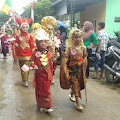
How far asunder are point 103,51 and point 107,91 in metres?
1.66

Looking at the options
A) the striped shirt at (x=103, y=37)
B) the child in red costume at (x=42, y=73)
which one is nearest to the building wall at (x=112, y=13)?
the striped shirt at (x=103, y=37)

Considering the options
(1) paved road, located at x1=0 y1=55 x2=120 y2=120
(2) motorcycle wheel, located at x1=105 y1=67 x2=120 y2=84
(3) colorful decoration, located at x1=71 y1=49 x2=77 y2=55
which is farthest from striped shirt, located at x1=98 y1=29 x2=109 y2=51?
(3) colorful decoration, located at x1=71 y1=49 x2=77 y2=55

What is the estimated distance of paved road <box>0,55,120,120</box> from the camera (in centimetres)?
343

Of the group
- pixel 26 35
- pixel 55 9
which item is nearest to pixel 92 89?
pixel 26 35

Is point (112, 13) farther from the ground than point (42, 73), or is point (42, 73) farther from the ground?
point (112, 13)

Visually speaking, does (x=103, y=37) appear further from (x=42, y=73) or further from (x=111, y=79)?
(x=42, y=73)

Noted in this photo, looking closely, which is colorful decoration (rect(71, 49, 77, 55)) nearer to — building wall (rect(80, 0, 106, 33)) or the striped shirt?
the striped shirt

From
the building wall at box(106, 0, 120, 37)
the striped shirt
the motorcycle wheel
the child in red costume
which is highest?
the building wall at box(106, 0, 120, 37)

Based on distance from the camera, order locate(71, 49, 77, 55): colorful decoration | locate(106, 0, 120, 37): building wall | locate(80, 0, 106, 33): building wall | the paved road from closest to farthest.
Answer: the paved road, locate(71, 49, 77, 55): colorful decoration, locate(106, 0, 120, 37): building wall, locate(80, 0, 106, 33): building wall

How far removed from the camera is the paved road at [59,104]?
3.43 meters

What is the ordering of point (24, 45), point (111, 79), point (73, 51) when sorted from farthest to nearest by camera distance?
point (111, 79)
point (24, 45)
point (73, 51)

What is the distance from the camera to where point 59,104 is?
13.1ft

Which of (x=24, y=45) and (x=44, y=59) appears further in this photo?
(x=24, y=45)

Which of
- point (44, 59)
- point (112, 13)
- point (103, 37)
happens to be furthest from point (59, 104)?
point (112, 13)
